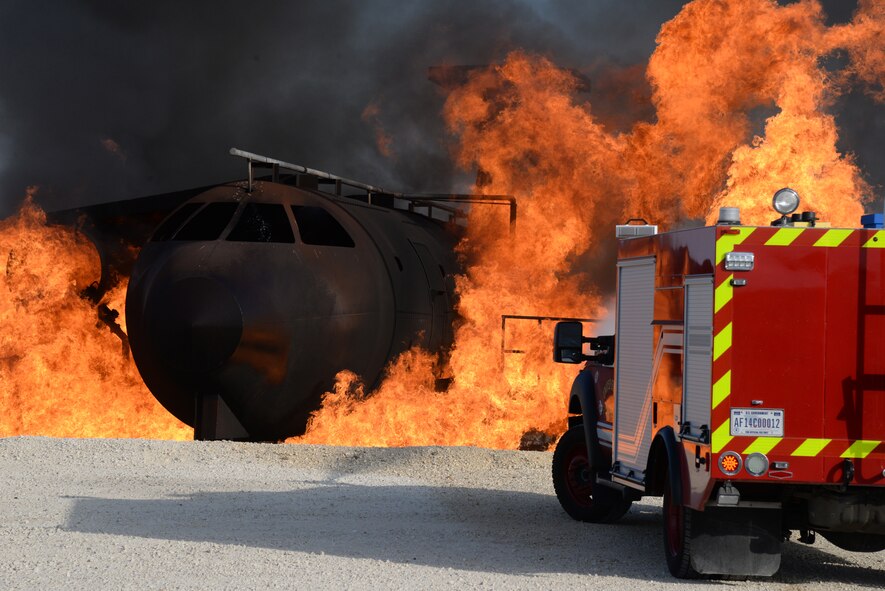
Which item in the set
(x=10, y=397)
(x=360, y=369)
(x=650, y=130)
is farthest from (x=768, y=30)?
(x=10, y=397)

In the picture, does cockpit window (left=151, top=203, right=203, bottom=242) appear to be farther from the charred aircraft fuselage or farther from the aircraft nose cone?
the aircraft nose cone

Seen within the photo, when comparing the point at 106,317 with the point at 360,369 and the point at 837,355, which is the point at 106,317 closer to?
the point at 360,369

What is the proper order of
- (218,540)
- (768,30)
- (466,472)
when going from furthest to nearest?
(768,30)
(466,472)
(218,540)

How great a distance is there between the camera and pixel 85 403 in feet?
67.7

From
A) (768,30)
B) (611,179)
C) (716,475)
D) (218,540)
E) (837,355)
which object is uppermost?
(768,30)

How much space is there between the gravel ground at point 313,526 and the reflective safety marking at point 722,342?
1.72 metres

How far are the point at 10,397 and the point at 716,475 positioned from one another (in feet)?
52.3

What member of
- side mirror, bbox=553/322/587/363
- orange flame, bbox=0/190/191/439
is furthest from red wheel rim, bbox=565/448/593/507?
orange flame, bbox=0/190/191/439

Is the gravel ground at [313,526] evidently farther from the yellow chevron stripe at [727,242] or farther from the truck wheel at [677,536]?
the yellow chevron stripe at [727,242]

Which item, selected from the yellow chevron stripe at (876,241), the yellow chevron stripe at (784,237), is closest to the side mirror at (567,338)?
the yellow chevron stripe at (784,237)

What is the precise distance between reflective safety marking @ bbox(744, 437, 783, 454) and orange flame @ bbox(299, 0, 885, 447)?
28.7 feet

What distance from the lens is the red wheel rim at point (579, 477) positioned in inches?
472

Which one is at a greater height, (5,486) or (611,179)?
(611,179)

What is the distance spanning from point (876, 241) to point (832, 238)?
1.05 ft
